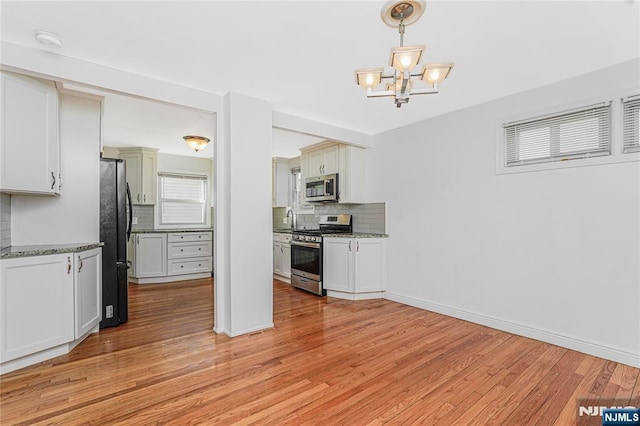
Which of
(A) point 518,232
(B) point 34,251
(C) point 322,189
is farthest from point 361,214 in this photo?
(B) point 34,251

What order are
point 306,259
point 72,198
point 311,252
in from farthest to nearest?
point 306,259 → point 311,252 → point 72,198

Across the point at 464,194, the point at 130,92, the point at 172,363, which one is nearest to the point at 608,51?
the point at 464,194

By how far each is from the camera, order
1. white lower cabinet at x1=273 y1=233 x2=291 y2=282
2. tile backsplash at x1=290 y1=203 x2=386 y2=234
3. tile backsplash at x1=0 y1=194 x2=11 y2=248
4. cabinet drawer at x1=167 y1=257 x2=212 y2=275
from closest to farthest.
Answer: tile backsplash at x1=0 y1=194 x2=11 y2=248, tile backsplash at x1=290 y1=203 x2=386 y2=234, white lower cabinet at x1=273 y1=233 x2=291 y2=282, cabinet drawer at x1=167 y1=257 x2=212 y2=275

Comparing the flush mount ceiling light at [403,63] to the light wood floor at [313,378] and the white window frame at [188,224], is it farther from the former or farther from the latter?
the white window frame at [188,224]

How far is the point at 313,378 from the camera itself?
2227 millimetres

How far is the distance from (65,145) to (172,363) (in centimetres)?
238

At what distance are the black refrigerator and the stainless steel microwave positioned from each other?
9.14ft

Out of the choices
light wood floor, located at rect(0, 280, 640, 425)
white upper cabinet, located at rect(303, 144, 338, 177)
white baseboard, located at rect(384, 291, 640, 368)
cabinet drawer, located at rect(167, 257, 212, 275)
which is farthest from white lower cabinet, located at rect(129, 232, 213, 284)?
white baseboard, located at rect(384, 291, 640, 368)

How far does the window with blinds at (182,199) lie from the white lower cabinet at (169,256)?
2.25 feet

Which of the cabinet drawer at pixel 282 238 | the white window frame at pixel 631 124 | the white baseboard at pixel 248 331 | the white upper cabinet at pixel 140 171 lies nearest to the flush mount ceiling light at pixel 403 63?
the white window frame at pixel 631 124

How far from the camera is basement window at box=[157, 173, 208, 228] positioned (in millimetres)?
6047

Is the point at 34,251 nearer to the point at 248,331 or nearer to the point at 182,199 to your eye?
the point at 248,331

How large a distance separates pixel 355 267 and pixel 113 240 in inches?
116

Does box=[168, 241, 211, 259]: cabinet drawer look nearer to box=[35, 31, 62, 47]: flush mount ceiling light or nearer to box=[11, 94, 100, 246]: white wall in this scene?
box=[11, 94, 100, 246]: white wall
